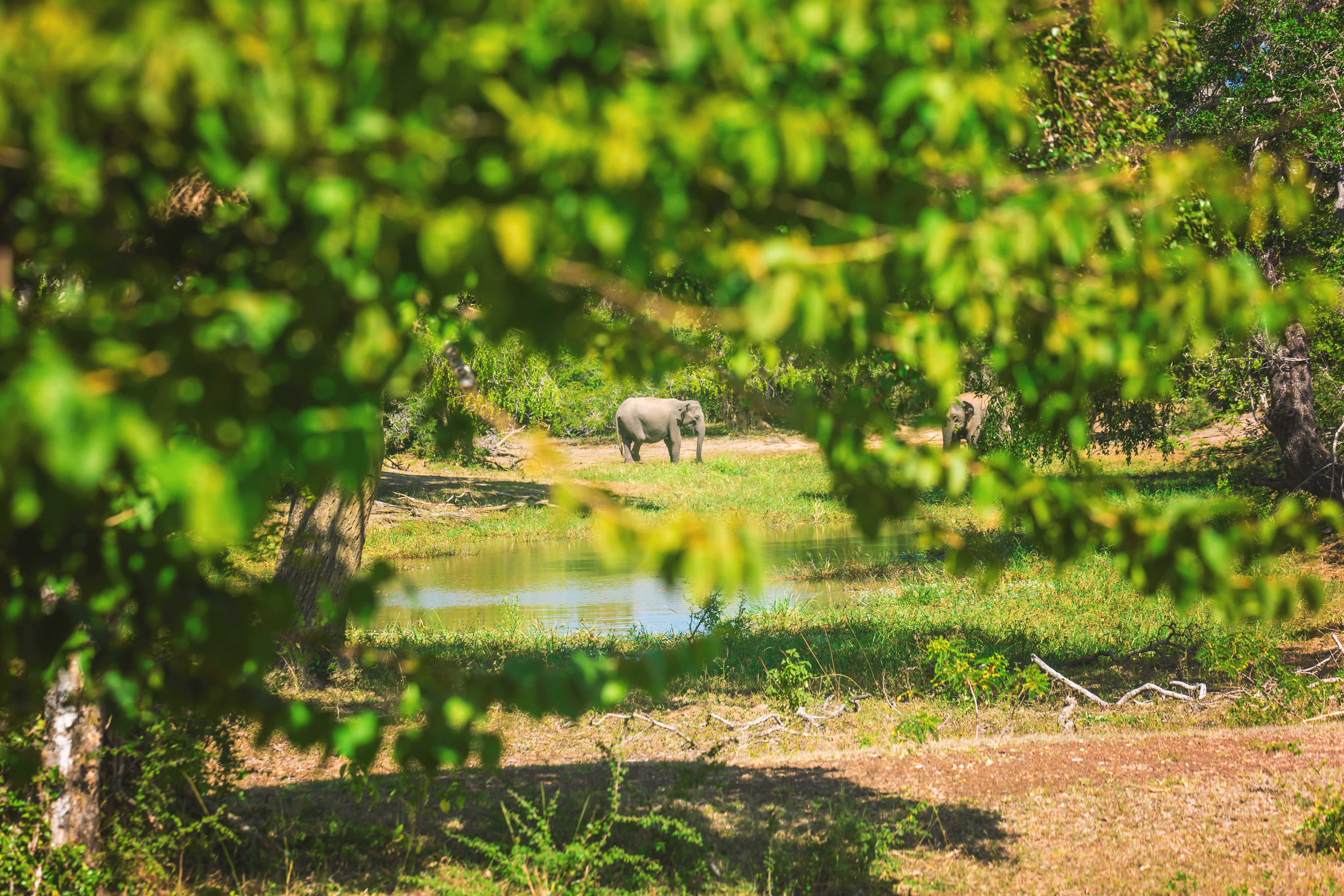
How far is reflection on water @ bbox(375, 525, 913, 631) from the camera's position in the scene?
1471 centimetres

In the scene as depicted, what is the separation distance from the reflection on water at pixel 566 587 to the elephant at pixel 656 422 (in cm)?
1336

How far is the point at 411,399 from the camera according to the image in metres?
27.0

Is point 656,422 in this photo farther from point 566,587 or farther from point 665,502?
point 566,587

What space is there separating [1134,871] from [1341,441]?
858 centimetres

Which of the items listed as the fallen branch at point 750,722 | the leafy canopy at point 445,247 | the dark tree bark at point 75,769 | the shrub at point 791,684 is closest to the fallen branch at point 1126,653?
the shrub at point 791,684

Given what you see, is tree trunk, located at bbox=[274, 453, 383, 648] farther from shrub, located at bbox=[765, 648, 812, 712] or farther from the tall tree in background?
the tall tree in background

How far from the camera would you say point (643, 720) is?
8602 mm

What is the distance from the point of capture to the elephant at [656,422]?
36.3 meters

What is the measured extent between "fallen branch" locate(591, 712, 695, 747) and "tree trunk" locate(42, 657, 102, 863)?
342 cm

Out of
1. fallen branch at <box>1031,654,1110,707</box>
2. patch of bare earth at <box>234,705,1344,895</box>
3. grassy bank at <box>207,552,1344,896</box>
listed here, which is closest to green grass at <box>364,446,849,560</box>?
grassy bank at <box>207,552,1344,896</box>

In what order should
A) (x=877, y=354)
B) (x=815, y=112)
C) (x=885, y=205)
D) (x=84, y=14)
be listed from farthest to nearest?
1. (x=877, y=354)
2. (x=885, y=205)
3. (x=815, y=112)
4. (x=84, y=14)

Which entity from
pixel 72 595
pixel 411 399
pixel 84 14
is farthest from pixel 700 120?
pixel 411 399

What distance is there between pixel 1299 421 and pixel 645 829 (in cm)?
1033

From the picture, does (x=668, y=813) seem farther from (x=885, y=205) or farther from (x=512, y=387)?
(x=512, y=387)
